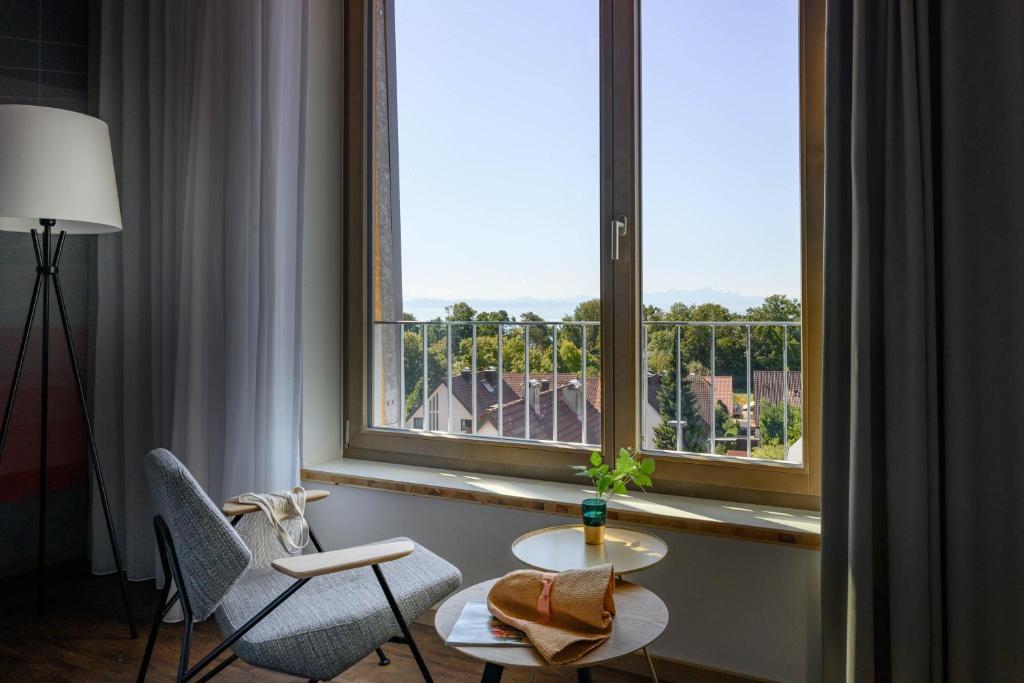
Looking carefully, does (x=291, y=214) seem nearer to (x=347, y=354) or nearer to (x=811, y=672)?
(x=347, y=354)

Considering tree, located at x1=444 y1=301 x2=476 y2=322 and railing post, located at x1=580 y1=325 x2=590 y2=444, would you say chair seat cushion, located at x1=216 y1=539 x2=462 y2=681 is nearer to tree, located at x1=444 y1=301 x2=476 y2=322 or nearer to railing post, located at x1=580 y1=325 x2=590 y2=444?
railing post, located at x1=580 y1=325 x2=590 y2=444

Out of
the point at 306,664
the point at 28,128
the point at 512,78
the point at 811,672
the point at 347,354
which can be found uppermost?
Result: the point at 512,78

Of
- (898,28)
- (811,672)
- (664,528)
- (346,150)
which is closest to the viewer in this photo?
(898,28)

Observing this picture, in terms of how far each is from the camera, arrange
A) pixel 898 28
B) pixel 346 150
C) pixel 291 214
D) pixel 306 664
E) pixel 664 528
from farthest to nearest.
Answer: pixel 346 150 < pixel 291 214 < pixel 664 528 < pixel 898 28 < pixel 306 664

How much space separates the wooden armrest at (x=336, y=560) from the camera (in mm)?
1604

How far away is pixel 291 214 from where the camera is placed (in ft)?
8.91

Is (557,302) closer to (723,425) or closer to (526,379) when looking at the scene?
(526,379)

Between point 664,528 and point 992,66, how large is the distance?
1.48m

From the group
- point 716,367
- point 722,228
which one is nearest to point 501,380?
point 716,367

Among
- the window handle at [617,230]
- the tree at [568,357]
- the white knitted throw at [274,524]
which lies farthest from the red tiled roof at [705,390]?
the white knitted throw at [274,524]

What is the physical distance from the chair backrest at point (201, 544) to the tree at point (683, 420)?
1.40m

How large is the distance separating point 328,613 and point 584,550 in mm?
684

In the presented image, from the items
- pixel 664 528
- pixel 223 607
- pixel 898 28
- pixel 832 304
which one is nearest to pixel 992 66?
pixel 898 28

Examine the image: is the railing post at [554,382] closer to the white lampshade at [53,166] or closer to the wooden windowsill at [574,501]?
the wooden windowsill at [574,501]
